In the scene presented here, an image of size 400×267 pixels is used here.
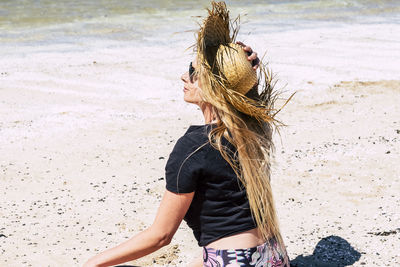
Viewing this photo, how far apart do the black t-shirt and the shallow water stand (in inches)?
403

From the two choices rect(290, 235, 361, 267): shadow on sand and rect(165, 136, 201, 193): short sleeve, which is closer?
rect(165, 136, 201, 193): short sleeve

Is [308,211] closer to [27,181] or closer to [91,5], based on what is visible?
[27,181]

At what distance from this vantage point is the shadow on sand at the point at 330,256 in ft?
13.5

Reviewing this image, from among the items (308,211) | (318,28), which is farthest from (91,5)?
(308,211)

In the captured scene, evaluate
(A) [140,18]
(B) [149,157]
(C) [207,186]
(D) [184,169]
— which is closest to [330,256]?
(C) [207,186]

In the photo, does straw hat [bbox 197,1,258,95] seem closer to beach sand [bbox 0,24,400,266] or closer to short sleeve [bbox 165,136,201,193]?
short sleeve [bbox 165,136,201,193]

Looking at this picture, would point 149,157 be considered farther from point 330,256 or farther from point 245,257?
point 245,257

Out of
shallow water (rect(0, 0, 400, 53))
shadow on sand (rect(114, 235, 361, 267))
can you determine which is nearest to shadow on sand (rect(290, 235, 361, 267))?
shadow on sand (rect(114, 235, 361, 267))

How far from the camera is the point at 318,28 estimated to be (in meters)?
15.9

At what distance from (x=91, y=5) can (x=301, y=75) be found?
42.0 feet

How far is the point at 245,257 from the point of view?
256cm

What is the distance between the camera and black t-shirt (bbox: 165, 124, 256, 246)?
8.02 ft

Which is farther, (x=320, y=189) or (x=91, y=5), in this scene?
(x=91, y=5)

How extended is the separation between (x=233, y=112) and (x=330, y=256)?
2084 millimetres
